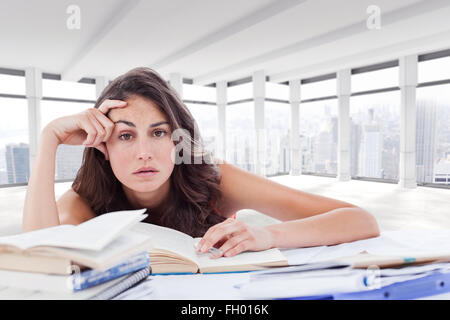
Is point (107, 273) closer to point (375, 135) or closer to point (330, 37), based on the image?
point (330, 37)

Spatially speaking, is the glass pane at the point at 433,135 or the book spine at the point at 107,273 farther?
the glass pane at the point at 433,135

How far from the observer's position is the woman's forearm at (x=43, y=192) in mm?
1046

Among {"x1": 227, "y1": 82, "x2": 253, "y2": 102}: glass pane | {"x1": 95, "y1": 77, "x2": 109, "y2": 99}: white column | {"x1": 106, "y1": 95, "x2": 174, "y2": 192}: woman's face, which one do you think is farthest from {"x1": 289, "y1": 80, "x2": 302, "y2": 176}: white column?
{"x1": 106, "y1": 95, "x2": 174, "y2": 192}: woman's face

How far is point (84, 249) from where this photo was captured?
1.81 feet

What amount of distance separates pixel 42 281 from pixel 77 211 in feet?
2.46

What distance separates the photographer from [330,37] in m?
6.03

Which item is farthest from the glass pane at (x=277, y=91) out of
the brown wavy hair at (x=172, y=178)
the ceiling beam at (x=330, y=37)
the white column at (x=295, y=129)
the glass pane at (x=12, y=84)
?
the brown wavy hair at (x=172, y=178)

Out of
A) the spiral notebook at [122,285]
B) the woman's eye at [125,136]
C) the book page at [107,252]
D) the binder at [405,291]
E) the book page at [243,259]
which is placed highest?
the woman's eye at [125,136]

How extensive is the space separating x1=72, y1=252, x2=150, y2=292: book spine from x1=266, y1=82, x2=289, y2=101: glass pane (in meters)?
9.67

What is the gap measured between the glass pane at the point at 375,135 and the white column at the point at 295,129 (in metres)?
1.80

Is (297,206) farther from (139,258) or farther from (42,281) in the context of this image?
(42,281)

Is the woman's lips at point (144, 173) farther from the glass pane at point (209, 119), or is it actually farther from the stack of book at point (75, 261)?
the glass pane at point (209, 119)

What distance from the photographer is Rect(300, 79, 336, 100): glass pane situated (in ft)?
30.9
